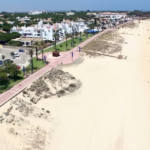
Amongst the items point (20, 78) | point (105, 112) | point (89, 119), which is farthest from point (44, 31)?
point (89, 119)

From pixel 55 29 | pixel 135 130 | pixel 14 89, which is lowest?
pixel 135 130

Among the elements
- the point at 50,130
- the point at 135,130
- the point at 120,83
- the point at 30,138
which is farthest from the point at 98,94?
the point at 30,138

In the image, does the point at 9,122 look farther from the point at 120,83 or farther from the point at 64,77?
the point at 120,83

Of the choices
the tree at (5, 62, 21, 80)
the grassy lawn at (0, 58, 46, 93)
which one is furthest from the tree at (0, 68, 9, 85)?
the tree at (5, 62, 21, 80)

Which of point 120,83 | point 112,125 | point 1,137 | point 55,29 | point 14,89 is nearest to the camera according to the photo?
point 1,137

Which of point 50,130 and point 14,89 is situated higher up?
point 14,89

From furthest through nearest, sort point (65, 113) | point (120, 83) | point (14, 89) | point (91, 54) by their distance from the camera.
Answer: point (91, 54)
point (120, 83)
point (14, 89)
point (65, 113)

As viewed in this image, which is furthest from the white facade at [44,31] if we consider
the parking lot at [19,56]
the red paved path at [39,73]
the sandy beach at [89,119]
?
the sandy beach at [89,119]
